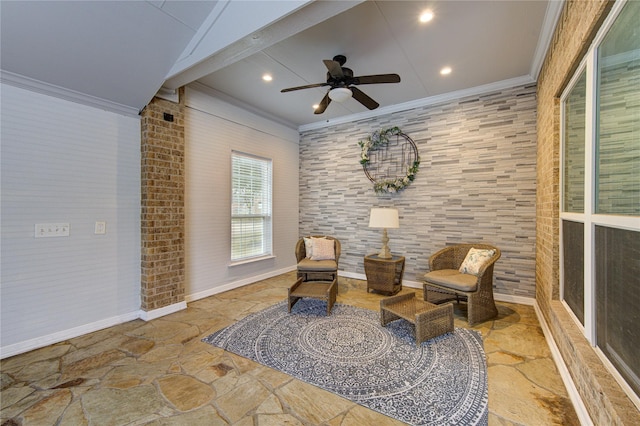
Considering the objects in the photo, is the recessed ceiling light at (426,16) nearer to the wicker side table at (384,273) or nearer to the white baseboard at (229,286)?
the wicker side table at (384,273)

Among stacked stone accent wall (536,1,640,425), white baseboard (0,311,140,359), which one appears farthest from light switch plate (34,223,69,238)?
stacked stone accent wall (536,1,640,425)

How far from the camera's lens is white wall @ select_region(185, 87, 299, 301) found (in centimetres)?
368

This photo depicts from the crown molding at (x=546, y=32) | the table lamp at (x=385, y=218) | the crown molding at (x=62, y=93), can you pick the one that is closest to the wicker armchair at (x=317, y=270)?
the table lamp at (x=385, y=218)

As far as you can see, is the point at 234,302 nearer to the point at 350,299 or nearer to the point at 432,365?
the point at 350,299

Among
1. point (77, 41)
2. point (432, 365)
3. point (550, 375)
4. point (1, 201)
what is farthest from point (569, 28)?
point (1, 201)

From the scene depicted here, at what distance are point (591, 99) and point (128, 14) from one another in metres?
3.46

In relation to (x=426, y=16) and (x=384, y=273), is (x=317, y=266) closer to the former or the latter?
(x=384, y=273)

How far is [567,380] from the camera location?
1864 millimetres

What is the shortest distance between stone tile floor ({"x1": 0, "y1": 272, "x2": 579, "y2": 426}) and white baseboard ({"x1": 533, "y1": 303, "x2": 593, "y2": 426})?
0.04 meters

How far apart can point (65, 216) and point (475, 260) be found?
4520 mm

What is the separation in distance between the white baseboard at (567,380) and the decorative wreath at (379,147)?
2455mm

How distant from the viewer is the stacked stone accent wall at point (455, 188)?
3521 millimetres

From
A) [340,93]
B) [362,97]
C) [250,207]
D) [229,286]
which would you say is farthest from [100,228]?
[362,97]

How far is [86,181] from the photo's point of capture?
2740 mm
